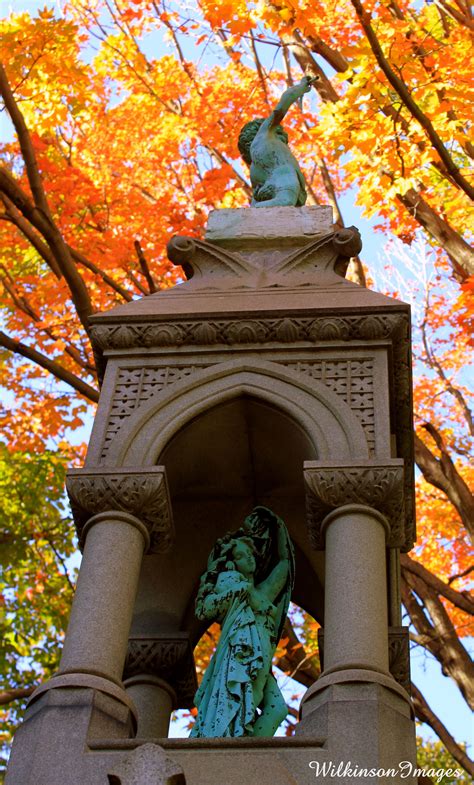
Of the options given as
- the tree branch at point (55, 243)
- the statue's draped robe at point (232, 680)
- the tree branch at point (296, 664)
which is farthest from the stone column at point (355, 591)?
A: the tree branch at point (55, 243)

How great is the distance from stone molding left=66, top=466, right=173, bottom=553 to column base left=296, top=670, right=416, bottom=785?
159 centimetres

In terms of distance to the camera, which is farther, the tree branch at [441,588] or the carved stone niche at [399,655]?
the tree branch at [441,588]

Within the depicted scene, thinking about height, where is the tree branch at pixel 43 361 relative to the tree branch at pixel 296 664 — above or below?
above

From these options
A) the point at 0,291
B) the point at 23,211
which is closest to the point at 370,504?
the point at 23,211

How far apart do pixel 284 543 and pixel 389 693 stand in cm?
187

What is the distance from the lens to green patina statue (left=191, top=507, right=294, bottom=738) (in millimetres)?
6469

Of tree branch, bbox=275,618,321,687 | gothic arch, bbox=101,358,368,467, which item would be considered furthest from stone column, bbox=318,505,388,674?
tree branch, bbox=275,618,321,687

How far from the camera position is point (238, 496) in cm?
861

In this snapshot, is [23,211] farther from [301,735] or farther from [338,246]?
[301,735]

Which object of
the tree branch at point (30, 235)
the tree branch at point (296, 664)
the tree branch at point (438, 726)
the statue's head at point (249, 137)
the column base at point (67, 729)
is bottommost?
the column base at point (67, 729)

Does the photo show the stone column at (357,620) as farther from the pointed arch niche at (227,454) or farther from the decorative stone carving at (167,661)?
the decorative stone carving at (167,661)

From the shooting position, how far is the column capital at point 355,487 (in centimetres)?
673

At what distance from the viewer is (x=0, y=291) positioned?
15273 millimetres

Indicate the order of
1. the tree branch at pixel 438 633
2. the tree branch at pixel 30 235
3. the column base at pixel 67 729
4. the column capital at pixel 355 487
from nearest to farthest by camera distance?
the column base at pixel 67 729
the column capital at pixel 355 487
the tree branch at pixel 438 633
the tree branch at pixel 30 235
